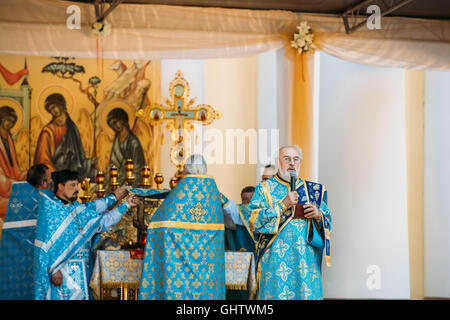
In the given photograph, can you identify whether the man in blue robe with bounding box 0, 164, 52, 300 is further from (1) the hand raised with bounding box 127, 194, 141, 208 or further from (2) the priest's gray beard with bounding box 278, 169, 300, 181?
(2) the priest's gray beard with bounding box 278, 169, 300, 181

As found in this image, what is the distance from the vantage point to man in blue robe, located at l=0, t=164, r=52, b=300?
616 cm

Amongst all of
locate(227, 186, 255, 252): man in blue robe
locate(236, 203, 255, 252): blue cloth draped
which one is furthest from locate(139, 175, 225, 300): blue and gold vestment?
locate(236, 203, 255, 252): blue cloth draped

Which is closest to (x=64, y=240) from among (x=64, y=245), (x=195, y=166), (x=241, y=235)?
(x=64, y=245)

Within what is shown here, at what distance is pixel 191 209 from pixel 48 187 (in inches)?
49.0

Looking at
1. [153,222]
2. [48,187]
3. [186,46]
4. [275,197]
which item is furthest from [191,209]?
[186,46]

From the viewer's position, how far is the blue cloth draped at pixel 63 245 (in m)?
5.38

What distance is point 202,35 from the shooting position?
7.90 metres

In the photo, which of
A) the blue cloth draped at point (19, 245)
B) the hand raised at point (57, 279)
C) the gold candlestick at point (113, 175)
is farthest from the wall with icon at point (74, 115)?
the hand raised at point (57, 279)

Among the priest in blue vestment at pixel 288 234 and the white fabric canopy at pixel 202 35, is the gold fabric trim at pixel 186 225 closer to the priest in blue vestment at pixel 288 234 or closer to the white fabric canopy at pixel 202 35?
the priest in blue vestment at pixel 288 234

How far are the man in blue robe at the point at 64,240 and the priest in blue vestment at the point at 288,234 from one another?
1.22 metres

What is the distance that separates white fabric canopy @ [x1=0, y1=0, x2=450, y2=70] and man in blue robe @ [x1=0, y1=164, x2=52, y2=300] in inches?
79.0

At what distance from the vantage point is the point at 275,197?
563cm

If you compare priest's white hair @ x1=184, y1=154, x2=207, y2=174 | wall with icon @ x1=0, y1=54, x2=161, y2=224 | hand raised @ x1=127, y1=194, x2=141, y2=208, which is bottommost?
hand raised @ x1=127, y1=194, x2=141, y2=208
